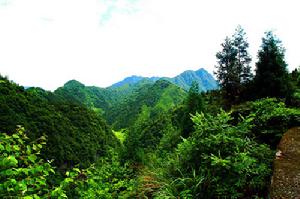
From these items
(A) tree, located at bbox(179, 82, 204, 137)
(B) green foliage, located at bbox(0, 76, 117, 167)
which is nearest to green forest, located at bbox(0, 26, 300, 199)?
(A) tree, located at bbox(179, 82, 204, 137)

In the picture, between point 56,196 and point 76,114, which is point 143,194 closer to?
point 56,196

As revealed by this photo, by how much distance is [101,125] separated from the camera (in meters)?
93.1

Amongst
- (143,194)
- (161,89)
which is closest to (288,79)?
(143,194)

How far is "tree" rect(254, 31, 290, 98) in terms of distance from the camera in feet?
45.1

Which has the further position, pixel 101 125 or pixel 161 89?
pixel 161 89

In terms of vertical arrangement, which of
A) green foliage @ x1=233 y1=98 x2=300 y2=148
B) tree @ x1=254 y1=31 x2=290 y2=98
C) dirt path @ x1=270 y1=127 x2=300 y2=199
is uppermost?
tree @ x1=254 y1=31 x2=290 y2=98

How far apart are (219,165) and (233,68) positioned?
598 inches

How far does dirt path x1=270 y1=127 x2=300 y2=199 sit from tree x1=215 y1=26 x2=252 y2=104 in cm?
A: 1328

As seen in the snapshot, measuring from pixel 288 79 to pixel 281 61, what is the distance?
142 centimetres

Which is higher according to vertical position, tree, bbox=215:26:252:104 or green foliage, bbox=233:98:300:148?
tree, bbox=215:26:252:104

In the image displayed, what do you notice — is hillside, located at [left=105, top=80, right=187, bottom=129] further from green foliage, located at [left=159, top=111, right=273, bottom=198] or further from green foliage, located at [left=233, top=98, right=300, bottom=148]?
green foliage, located at [left=159, top=111, right=273, bottom=198]

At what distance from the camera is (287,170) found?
5.30 metres

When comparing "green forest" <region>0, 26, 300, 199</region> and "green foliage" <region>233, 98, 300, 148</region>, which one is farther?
"green foliage" <region>233, 98, 300, 148</region>

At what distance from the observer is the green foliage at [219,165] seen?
5.44 meters
